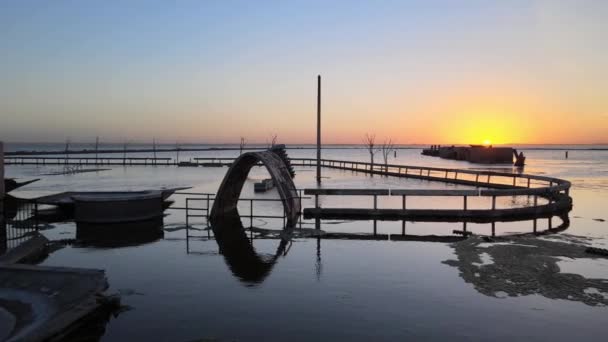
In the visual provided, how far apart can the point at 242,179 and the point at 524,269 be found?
1251 centimetres

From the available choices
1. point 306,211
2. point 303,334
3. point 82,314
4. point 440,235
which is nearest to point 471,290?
point 303,334

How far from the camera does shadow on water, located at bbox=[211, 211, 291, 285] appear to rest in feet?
39.3

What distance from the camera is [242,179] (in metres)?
20.9

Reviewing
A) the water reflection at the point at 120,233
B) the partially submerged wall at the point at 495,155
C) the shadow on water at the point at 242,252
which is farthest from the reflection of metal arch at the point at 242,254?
the partially submerged wall at the point at 495,155

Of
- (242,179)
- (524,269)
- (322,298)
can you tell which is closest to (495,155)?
(242,179)

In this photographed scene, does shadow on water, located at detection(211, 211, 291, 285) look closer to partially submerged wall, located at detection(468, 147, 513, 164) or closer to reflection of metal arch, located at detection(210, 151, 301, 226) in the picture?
reflection of metal arch, located at detection(210, 151, 301, 226)

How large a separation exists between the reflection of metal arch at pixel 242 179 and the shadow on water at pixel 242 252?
3.58ft

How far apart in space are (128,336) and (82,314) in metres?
0.99

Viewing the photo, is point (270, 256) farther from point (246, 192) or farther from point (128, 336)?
point (246, 192)

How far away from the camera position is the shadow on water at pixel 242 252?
12.0 metres

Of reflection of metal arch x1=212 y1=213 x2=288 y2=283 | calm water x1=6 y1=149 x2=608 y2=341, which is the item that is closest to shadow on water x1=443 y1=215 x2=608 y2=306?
calm water x1=6 y1=149 x2=608 y2=341

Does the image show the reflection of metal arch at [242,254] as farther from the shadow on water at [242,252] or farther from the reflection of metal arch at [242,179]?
the reflection of metal arch at [242,179]

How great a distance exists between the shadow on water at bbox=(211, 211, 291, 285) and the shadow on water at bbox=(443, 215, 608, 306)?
5.10 m

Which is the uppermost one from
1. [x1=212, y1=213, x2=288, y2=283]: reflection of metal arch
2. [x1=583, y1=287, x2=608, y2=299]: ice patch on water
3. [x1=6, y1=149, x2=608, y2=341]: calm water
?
[x1=583, y1=287, x2=608, y2=299]: ice patch on water
